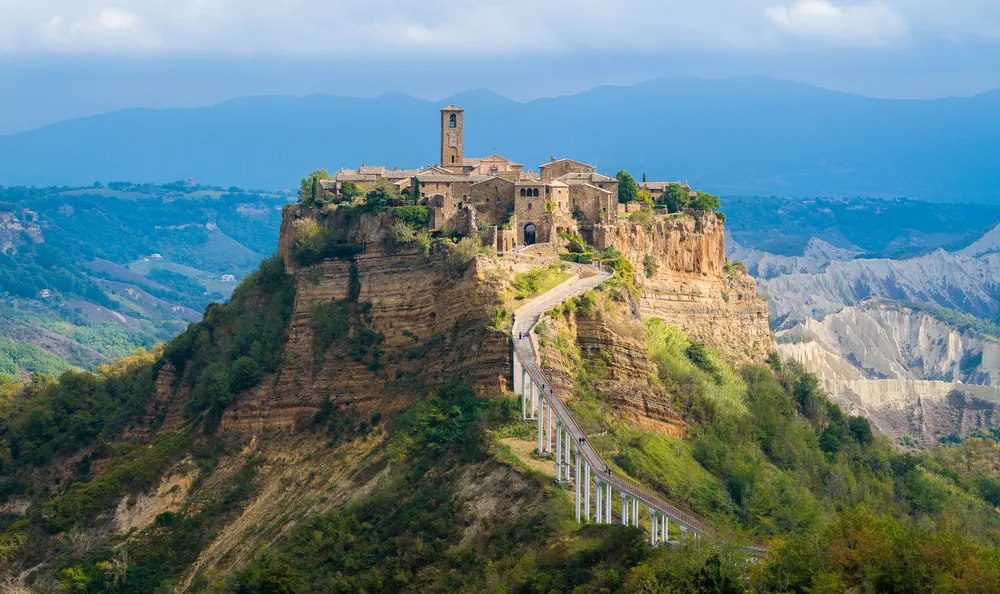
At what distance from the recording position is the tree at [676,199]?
8506cm

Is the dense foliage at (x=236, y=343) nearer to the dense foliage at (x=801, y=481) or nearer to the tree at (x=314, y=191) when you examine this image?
the tree at (x=314, y=191)

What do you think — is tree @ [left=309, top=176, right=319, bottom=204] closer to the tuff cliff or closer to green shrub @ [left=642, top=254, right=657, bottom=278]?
the tuff cliff

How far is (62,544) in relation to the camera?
73.1 metres

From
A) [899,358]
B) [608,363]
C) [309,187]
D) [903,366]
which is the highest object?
[309,187]

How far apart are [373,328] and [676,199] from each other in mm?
19851

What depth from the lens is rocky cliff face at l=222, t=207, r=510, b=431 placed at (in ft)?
224

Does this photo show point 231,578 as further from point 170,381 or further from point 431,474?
point 170,381

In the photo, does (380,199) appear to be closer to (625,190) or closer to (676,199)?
(625,190)

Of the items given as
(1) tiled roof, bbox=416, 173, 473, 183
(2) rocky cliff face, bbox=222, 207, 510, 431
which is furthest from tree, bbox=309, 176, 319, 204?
(1) tiled roof, bbox=416, 173, 473, 183

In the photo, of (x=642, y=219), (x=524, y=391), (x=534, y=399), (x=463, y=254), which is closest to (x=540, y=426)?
(x=534, y=399)

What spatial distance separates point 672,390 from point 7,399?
43.0 meters

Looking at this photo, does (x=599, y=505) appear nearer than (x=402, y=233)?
Yes

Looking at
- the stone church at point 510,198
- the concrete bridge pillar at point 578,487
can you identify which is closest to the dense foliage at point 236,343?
the stone church at point 510,198

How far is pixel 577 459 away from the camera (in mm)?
53438
